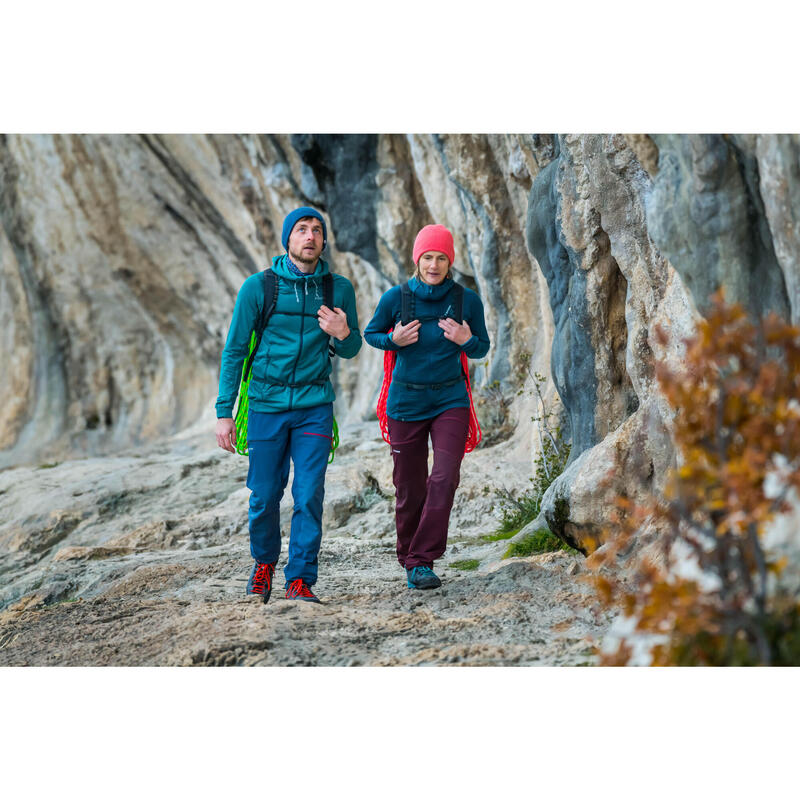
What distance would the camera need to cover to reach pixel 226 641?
14.4 ft

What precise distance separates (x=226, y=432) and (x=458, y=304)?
53.4 inches

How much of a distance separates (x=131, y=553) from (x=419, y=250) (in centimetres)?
367

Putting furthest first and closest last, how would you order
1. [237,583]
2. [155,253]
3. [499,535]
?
[155,253] → [499,535] → [237,583]

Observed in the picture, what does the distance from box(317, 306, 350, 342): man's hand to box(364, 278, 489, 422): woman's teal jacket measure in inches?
8.1

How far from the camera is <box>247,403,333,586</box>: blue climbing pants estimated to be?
504 cm

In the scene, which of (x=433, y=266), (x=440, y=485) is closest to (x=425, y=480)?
(x=440, y=485)

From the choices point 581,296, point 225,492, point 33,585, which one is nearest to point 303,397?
point 581,296

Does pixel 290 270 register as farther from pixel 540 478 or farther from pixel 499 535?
pixel 499 535

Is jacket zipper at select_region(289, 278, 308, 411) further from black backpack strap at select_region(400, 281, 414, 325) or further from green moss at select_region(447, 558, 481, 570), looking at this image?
green moss at select_region(447, 558, 481, 570)

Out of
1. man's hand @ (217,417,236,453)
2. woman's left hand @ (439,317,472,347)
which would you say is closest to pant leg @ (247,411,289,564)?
man's hand @ (217,417,236,453)

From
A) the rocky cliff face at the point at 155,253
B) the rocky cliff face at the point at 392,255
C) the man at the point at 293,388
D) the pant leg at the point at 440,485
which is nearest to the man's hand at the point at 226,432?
the man at the point at 293,388

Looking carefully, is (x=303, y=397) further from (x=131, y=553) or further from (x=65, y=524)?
(x=65, y=524)

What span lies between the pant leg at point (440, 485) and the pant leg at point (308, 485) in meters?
0.56

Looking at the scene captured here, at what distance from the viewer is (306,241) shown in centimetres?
507
